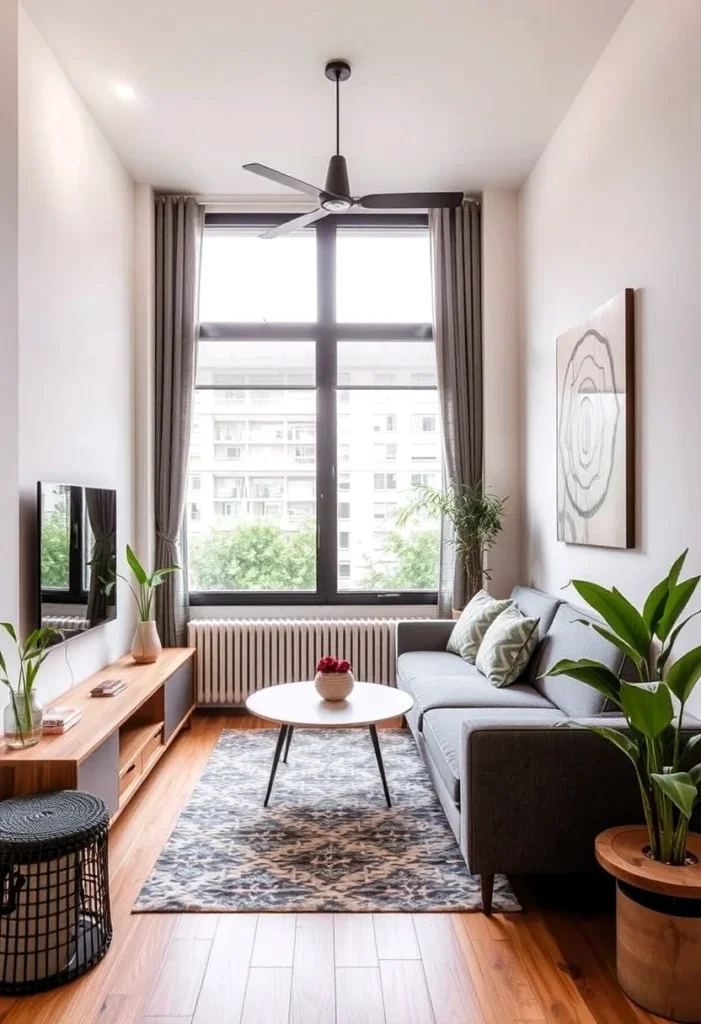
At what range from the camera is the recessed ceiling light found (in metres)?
3.61

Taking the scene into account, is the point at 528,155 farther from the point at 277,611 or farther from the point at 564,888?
the point at 564,888

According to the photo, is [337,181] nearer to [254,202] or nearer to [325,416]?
[254,202]

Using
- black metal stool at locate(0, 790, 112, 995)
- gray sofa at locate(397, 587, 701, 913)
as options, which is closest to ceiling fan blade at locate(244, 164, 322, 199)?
gray sofa at locate(397, 587, 701, 913)

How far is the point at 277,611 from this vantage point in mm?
4945

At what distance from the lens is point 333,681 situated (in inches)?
134

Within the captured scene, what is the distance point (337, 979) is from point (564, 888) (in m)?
0.93

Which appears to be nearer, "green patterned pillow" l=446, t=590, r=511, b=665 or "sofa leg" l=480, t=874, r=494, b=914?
"sofa leg" l=480, t=874, r=494, b=914

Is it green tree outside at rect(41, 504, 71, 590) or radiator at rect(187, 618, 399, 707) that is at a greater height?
green tree outside at rect(41, 504, 71, 590)

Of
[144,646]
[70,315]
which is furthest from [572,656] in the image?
[70,315]

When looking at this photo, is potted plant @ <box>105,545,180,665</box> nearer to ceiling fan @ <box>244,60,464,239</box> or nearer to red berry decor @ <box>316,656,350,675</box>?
red berry decor @ <box>316,656,350,675</box>

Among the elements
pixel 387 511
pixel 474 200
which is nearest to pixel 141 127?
pixel 474 200

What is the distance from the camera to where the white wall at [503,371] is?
15.8ft

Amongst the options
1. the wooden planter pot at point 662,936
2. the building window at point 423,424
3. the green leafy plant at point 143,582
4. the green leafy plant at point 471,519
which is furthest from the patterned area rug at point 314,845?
the building window at point 423,424

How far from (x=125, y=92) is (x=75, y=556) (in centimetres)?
228
